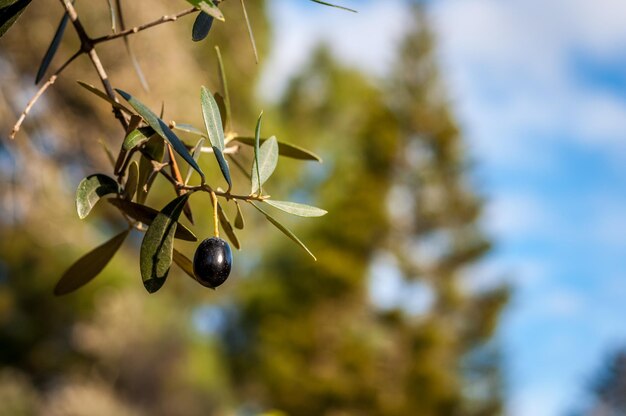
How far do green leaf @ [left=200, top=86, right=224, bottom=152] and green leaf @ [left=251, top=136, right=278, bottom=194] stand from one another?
0.02 m

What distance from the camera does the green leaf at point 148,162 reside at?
16.0 inches

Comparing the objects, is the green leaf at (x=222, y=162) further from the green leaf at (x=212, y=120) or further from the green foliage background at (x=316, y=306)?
the green foliage background at (x=316, y=306)

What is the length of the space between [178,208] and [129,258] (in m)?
7.57

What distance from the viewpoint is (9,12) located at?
0.36 meters

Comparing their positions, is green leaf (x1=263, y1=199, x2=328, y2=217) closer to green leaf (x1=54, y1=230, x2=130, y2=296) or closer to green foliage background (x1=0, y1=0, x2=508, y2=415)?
green leaf (x1=54, y1=230, x2=130, y2=296)

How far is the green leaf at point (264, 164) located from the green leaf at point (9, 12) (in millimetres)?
137

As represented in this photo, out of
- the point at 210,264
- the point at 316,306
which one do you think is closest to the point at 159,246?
the point at 210,264

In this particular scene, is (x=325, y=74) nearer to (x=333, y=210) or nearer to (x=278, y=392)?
(x=333, y=210)

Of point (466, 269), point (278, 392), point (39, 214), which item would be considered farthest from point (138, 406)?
point (39, 214)

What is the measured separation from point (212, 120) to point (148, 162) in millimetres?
59

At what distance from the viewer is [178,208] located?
1.19 feet

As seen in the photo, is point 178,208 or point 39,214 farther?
point 39,214

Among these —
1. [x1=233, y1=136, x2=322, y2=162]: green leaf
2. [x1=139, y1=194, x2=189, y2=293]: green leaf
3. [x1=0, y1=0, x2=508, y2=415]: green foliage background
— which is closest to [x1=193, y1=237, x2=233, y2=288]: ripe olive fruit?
[x1=139, y1=194, x2=189, y2=293]: green leaf

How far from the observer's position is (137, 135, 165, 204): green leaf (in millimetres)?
406
